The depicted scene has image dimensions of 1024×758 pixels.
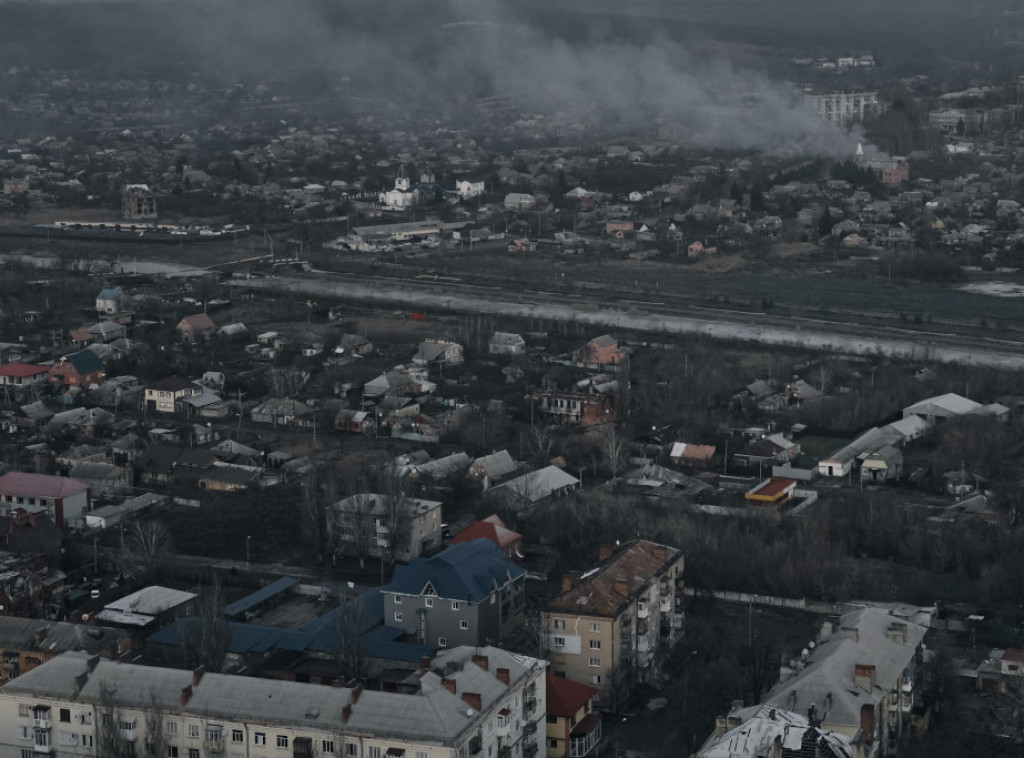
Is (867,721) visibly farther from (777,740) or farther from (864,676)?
(777,740)

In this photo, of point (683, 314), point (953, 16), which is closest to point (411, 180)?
point (683, 314)

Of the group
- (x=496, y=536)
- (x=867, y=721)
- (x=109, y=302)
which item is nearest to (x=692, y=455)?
(x=496, y=536)

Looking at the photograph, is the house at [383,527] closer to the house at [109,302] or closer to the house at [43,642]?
the house at [43,642]

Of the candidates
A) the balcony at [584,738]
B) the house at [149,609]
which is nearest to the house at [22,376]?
the house at [149,609]

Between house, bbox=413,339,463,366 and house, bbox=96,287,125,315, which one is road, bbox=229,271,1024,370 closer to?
house, bbox=96,287,125,315

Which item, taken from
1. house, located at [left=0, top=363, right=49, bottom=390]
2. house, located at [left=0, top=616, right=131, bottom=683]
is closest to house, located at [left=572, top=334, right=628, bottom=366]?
house, located at [left=0, top=363, right=49, bottom=390]

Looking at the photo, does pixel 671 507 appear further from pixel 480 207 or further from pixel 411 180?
pixel 411 180
